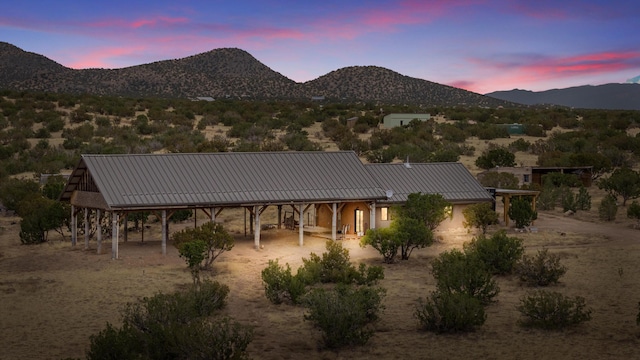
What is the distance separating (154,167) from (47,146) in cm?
2857

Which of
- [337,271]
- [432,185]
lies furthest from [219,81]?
[337,271]

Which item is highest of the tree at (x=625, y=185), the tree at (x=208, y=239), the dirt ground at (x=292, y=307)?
the tree at (x=625, y=185)

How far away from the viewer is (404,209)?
102 feet

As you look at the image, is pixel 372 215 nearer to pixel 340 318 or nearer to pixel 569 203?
pixel 569 203

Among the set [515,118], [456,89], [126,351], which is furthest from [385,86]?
[126,351]

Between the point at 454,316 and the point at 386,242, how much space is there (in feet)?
28.7

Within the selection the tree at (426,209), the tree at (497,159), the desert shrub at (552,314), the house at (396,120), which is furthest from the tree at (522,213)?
the house at (396,120)

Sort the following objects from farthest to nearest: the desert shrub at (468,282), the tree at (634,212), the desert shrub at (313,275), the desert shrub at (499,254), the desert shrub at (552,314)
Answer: the tree at (634,212) < the desert shrub at (499,254) < the desert shrub at (313,275) < the desert shrub at (468,282) < the desert shrub at (552,314)

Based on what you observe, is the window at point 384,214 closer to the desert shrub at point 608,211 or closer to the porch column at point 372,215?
the porch column at point 372,215

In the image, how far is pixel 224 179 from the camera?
2927cm

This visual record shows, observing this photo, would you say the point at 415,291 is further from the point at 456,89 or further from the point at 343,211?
the point at 456,89

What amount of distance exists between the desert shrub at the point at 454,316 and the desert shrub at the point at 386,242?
27.0ft

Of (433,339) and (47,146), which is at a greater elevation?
(47,146)

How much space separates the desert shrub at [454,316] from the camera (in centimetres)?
1730
